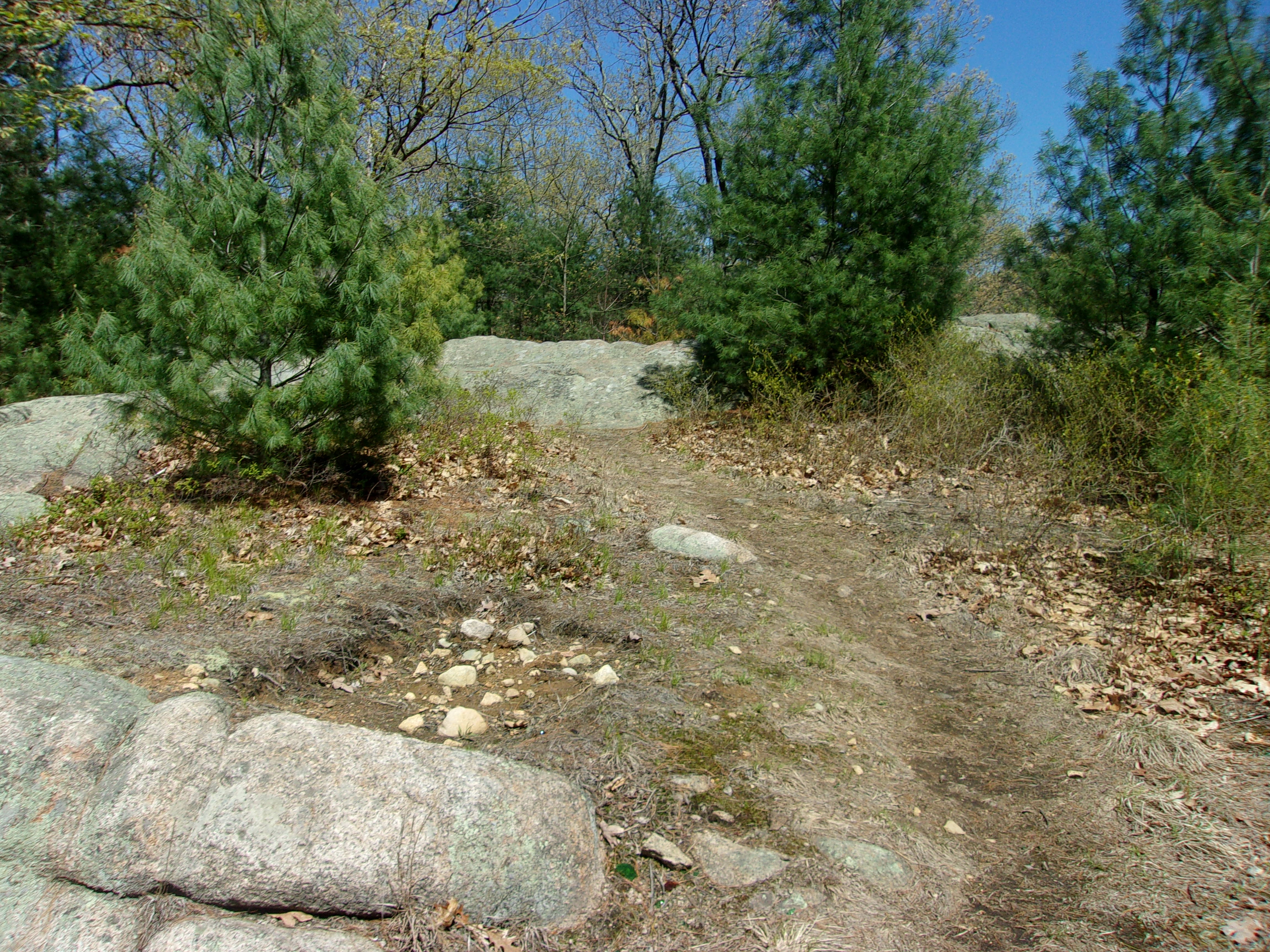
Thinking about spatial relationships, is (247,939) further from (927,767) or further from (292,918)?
(927,767)

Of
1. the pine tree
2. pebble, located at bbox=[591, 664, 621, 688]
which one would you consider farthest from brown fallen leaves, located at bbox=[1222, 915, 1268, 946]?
the pine tree

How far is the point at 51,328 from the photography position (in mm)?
8484

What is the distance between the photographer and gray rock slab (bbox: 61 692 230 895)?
2719 mm

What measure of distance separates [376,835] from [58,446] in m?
5.95

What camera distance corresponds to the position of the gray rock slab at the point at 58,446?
20.8ft

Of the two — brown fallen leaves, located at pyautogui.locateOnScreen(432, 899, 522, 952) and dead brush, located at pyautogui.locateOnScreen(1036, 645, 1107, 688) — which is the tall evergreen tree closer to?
dead brush, located at pyautogui.locateOnScreen(1036, 645, 1107, 688)

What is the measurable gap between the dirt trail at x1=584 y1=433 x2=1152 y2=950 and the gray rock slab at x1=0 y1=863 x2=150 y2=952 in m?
2.13

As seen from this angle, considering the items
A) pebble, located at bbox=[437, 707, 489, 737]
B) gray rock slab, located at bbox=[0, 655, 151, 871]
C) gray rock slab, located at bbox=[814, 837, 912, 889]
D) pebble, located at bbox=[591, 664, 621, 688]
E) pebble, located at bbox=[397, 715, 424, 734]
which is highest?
gray rock slab, located at bbox=[0, 655, 151, 871]

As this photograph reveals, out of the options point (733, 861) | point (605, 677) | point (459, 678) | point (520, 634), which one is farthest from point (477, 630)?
point (733, 861)

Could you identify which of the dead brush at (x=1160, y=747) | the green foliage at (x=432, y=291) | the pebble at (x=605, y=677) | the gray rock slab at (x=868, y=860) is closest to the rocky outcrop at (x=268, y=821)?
the gray rock slab at (x=868, y=860)

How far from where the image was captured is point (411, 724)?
3.78 metres

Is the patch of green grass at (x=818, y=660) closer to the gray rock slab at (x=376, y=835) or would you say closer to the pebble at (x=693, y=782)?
the pebble at (x=693, y=782)

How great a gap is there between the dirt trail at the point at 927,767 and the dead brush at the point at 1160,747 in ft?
0.40

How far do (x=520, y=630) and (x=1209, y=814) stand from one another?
3.46m
